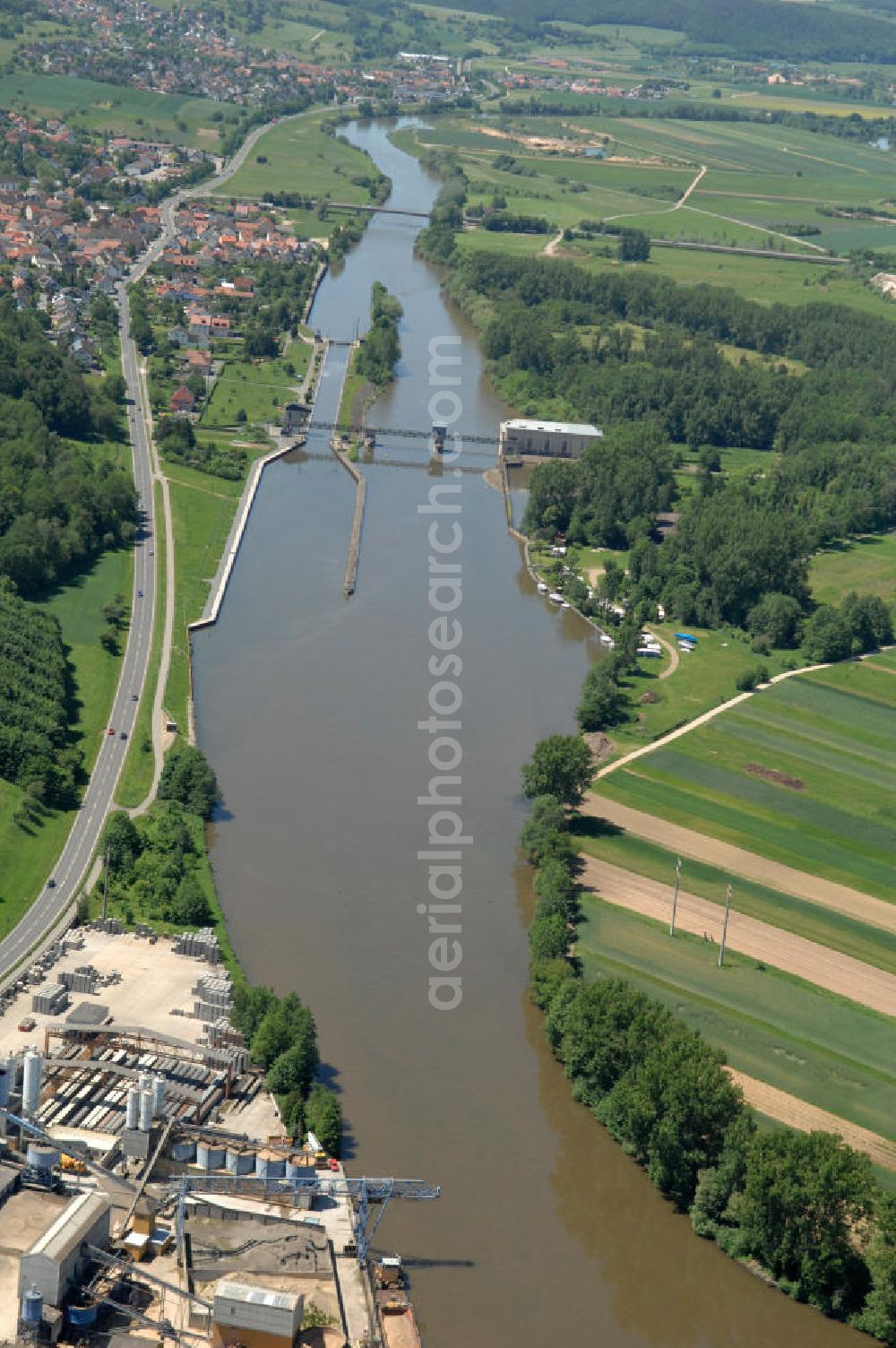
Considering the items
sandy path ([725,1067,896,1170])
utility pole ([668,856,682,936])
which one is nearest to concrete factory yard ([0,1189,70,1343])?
sandy path ([725,1067,896,1170])

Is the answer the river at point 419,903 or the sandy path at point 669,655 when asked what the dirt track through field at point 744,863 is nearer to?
the river at point 419,903

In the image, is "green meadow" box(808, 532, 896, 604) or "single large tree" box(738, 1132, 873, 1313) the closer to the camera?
"single large tree" box(738, 1132, 873, 1313)

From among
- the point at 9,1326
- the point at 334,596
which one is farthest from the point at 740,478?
the point at 9,1326

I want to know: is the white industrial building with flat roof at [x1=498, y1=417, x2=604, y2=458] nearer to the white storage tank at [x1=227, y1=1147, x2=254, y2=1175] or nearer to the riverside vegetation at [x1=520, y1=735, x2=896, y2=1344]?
the riverside vegetation at [x1=520, y1=735, x2=896, y2=1344]

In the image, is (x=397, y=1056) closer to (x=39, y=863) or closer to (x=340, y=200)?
(x=39, y=863)

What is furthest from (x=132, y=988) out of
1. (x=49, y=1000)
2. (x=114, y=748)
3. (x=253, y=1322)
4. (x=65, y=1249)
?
(x=114, y=748)

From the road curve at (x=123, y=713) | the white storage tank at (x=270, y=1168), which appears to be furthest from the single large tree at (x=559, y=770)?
the white storage tank at (x=270, y=1168)
